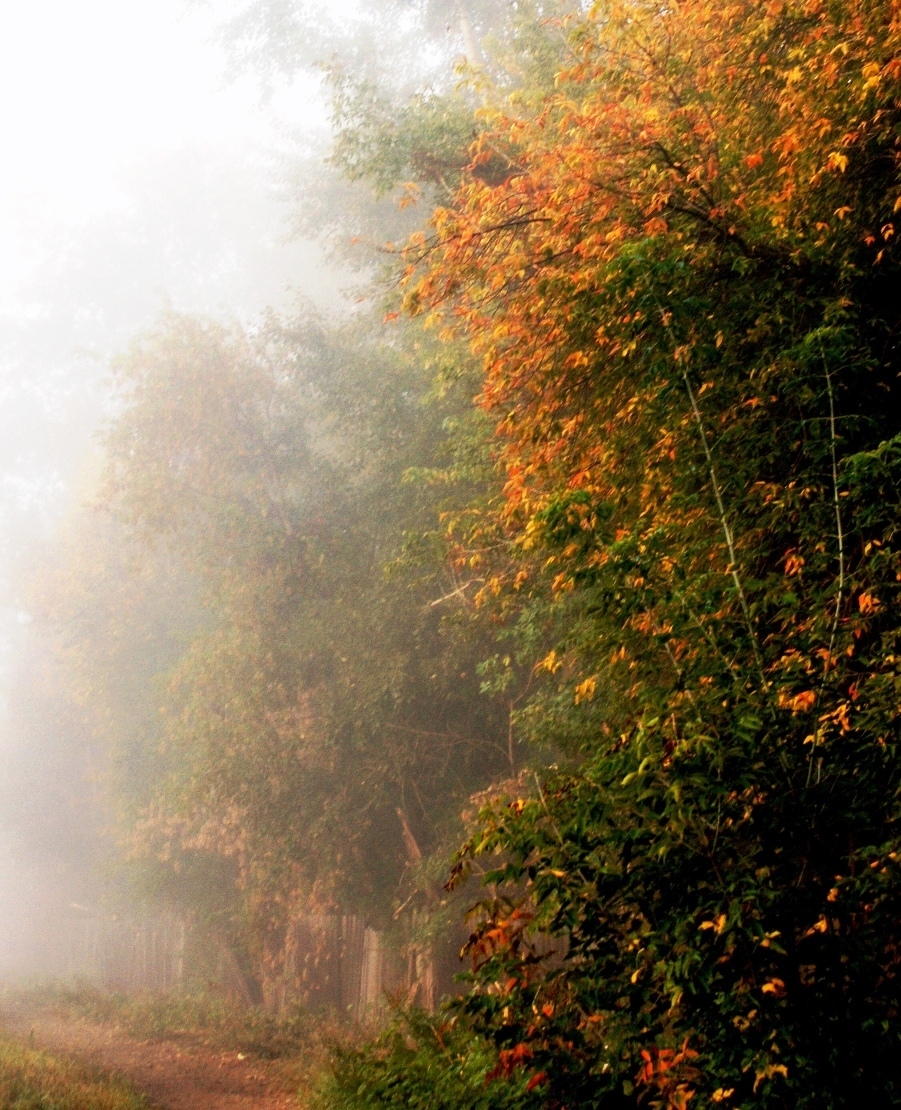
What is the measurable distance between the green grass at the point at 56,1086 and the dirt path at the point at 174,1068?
1.64ft

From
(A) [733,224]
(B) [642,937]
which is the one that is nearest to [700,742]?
(B) [642,937]

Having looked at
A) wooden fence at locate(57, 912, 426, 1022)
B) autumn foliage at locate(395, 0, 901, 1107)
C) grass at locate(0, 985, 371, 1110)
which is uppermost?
autumn foliage at locate(395, 0, 901, 1107)

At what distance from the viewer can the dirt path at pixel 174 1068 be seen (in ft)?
35.8

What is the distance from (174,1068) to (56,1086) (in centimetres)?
360

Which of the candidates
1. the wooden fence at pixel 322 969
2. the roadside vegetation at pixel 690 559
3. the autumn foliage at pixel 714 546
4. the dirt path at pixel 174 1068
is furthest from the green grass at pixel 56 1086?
the autumn foliage at pixel 714 546

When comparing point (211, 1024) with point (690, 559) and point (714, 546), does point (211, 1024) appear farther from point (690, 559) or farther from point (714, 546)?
point (690, 559)

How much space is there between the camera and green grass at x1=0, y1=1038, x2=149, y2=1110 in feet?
29.5

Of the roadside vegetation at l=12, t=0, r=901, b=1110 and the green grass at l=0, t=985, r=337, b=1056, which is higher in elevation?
the roadside vegetation at l=12, t=0, r=901, b=1110

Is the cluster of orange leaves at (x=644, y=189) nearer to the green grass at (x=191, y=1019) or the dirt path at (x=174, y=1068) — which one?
the dirt path at (x=174, y=1068)

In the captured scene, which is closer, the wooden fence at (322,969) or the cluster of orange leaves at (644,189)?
the cluster of orange leaves at (644,189)

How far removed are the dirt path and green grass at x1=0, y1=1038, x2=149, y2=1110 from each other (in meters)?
0.50

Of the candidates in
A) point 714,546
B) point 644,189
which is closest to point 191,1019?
point 714,546

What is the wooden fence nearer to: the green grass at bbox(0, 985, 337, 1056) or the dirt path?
the green grass at bbox(0, 985, 337, 1056)

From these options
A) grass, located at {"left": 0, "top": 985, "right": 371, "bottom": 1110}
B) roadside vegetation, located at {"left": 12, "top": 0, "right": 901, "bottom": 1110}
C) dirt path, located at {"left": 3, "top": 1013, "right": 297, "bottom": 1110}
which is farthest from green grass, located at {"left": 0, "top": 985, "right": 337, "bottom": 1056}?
roadside vegetation, located at {"left": 12, "top": 0, "right": 901, "bottom": 1110}
